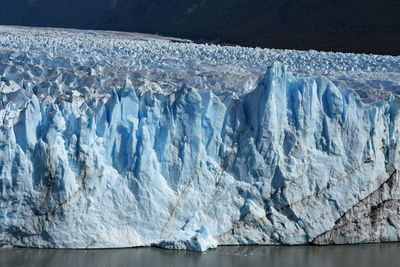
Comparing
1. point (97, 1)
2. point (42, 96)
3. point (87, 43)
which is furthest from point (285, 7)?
point (42, 96)

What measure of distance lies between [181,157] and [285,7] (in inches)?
1061

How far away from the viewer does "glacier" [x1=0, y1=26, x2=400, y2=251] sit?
27.3 feet

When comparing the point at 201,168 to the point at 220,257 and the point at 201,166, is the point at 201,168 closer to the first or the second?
the point at 201,166

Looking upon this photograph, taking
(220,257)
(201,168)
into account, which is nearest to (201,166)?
(201,168)

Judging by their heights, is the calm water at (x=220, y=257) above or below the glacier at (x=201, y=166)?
below

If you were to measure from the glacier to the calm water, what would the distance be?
4.1 inches

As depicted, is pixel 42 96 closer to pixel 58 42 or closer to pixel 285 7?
pixel 58 42

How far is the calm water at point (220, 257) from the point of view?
812 cm

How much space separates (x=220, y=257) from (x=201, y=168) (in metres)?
0.99

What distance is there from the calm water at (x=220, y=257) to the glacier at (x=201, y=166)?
10 centimetres

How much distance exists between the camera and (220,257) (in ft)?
27.3

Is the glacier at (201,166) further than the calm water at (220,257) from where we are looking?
Yes

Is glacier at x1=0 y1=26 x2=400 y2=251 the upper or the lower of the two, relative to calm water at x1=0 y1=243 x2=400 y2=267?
upper

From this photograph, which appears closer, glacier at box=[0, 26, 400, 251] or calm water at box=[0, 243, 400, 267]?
calm water at box=[0, 243, 400, 267]
